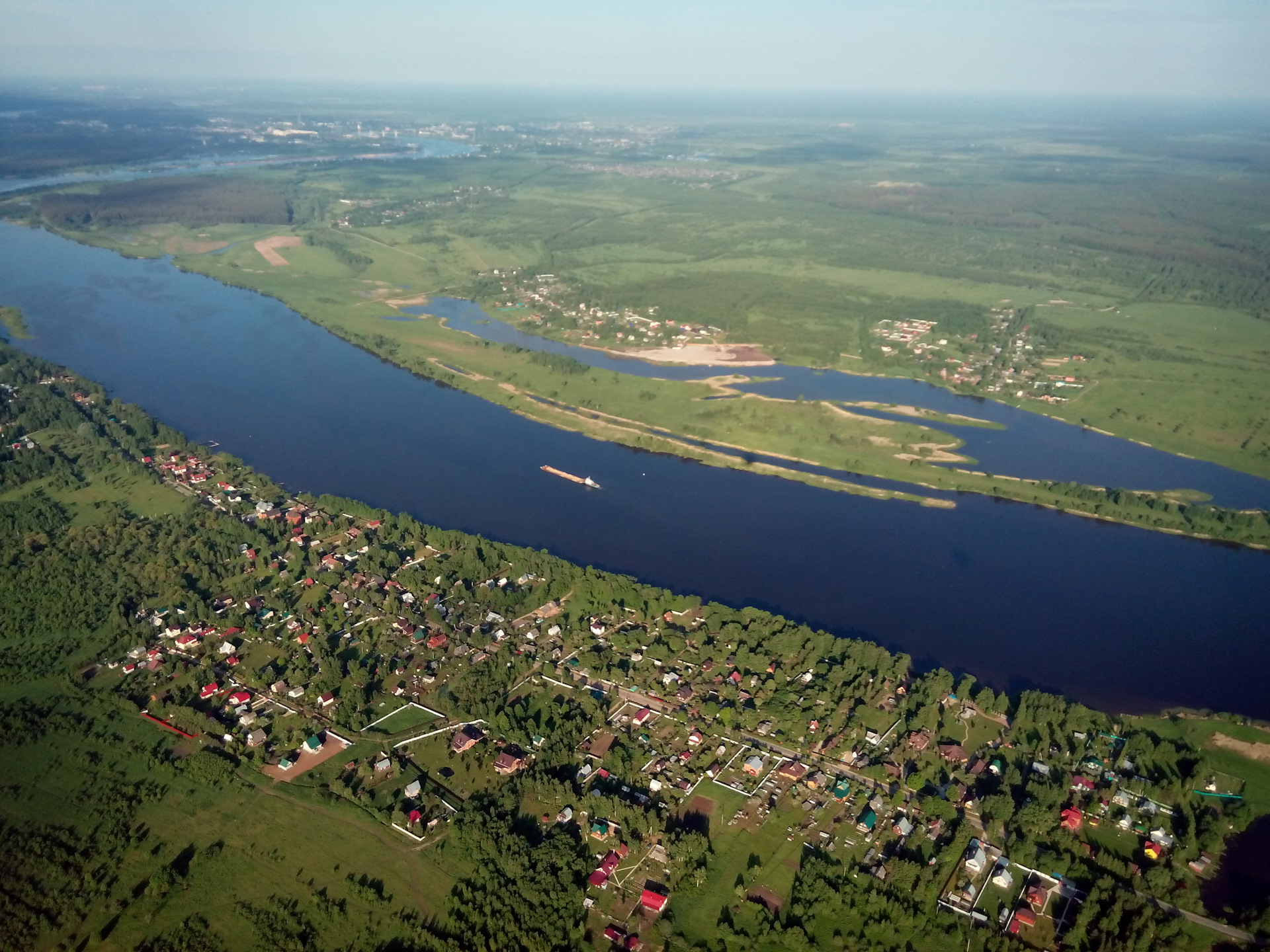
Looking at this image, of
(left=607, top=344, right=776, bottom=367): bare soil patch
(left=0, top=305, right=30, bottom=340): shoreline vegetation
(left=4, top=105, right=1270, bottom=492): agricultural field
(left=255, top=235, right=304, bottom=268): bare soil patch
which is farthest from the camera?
(left=255, top=235, right=304, bottom=268): bare soil patch

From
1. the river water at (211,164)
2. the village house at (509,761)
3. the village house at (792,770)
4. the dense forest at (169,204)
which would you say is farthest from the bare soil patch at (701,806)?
the river water at (211,164)

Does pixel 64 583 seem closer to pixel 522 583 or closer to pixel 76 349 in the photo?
pixel 522 583

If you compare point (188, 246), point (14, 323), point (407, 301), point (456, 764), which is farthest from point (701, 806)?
point (188, 246)

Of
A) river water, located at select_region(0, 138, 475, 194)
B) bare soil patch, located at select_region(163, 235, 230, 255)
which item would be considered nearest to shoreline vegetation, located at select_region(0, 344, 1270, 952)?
bare soil patch, located at select_region(163, 235, 230, 255)

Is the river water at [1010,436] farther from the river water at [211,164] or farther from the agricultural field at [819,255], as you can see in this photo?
the river water at [211,164]

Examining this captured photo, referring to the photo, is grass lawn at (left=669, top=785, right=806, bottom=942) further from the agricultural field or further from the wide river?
the agricultural field

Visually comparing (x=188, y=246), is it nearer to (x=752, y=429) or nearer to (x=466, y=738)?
(x=752, y=429)
